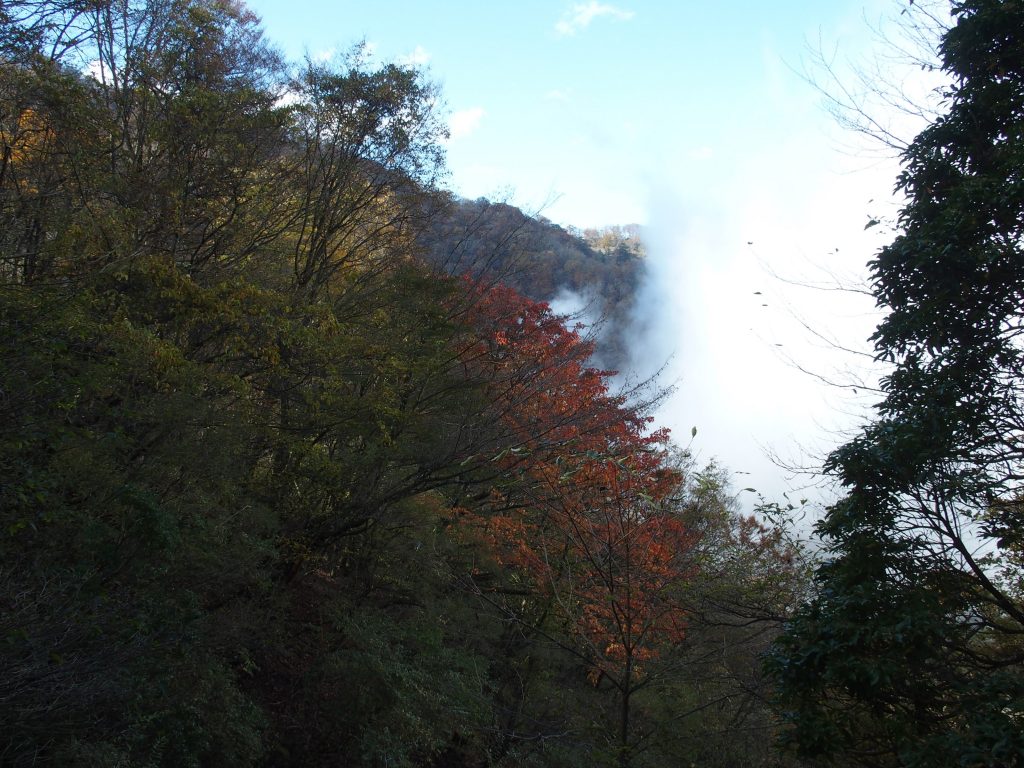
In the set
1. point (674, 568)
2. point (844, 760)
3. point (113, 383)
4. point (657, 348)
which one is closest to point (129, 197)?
point (113, 383)

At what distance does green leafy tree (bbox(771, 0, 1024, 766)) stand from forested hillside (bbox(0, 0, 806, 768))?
4.67 ft

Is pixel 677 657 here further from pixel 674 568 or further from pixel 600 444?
pixel 600 444

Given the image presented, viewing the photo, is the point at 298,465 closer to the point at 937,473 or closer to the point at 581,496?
the point at 581,496

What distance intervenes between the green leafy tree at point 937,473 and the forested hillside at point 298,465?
1.42m

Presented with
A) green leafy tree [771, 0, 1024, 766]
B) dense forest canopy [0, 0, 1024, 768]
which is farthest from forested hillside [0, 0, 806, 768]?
green leafy tree [771, 0, 1024, 766]

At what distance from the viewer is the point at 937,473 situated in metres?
5.17

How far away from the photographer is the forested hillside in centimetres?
577

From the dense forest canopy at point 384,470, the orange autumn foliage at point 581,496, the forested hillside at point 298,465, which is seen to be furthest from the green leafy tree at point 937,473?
the orange autumn foliage at point 581,496

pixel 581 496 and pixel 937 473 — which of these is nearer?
pixel 937 473

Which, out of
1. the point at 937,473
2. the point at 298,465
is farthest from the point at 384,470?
the point at 937,473

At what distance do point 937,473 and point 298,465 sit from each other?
746 cm

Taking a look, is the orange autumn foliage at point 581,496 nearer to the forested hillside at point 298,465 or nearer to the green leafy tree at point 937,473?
the forested hillside at point 298,465

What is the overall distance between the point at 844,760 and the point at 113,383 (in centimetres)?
712

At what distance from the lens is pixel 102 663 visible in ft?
16.9
